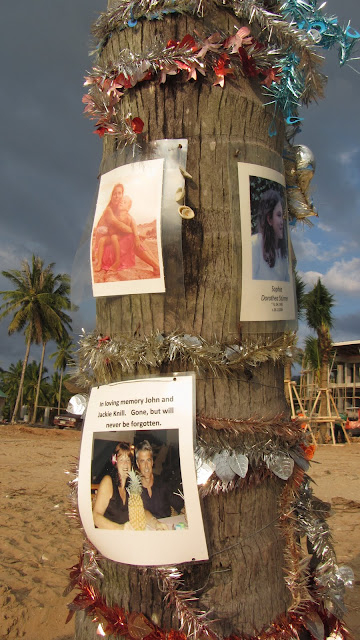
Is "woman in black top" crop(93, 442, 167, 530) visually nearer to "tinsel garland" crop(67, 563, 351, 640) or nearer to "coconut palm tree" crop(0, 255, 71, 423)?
"tinsel garland" crop(67, 563, 351, 640)

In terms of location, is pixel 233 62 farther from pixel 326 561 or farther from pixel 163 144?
pixel 326 561

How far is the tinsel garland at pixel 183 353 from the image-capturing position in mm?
1609

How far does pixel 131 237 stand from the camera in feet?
5.65

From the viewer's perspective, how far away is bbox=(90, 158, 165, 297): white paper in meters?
1.68

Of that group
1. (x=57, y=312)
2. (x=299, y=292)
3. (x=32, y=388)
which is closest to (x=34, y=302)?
(x=57, y=312)

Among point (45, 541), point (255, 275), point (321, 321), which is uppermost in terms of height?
point (321, 321)

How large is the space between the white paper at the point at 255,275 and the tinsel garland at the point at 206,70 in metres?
0.25

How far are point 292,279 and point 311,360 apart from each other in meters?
23.7

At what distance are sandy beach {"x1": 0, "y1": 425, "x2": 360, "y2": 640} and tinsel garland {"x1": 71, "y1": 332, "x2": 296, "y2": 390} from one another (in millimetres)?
464

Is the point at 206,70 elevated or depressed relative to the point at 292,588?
elevated

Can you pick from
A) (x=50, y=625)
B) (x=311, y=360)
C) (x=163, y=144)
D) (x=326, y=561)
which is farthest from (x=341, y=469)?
(x=311, y=360)

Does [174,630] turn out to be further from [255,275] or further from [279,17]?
[279,17]

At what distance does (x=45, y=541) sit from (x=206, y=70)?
4.70 m

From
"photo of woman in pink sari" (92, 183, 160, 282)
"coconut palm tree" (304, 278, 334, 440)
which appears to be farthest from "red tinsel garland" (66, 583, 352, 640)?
"coconut palm tree" (304, 278, 334, 440)
